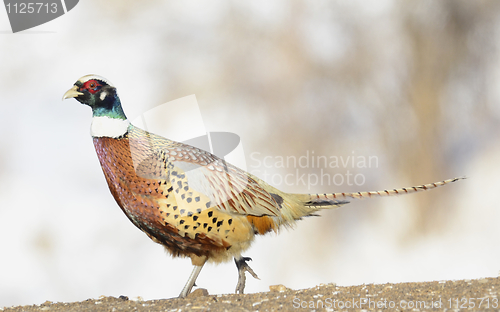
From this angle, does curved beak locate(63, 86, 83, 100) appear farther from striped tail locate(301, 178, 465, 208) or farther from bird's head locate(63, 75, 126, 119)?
striped tail locate(301, 178, 465, 208)

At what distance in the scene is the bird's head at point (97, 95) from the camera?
3.24 metres

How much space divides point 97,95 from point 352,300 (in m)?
2.22

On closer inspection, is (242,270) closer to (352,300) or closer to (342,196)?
(342,196)

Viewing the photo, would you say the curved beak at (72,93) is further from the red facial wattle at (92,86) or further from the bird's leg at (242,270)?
the bird's leg at (242,270)

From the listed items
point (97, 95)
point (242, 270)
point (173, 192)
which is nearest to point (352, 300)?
point (242, 270)

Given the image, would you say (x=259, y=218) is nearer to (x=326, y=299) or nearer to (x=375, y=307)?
(x=326, y=299)

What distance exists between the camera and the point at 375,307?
2369 millimetres

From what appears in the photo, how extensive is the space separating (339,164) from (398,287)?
9.71ft

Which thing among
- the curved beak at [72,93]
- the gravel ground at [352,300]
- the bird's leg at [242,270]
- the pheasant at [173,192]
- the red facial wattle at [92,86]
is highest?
the red facial wattle at [92,86]

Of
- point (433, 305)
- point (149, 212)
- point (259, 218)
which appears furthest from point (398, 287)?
point (149, 212)

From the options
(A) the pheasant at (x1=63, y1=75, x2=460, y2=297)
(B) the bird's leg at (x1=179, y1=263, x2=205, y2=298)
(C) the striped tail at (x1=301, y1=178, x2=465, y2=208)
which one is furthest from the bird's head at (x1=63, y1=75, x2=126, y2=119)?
(C) the striped tail at (x1=301, y1=178, x2=465, y2=208)

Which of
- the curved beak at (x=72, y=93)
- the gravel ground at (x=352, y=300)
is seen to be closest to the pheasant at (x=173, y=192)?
the curved beak at (x=72, y=93)

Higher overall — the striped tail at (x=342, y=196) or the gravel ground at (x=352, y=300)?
the striped tail at (x=342, y=196)

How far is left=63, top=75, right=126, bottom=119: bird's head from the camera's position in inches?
128
